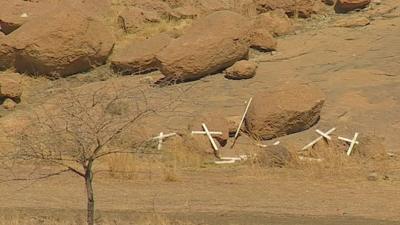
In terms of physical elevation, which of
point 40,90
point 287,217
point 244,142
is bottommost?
point 40,90

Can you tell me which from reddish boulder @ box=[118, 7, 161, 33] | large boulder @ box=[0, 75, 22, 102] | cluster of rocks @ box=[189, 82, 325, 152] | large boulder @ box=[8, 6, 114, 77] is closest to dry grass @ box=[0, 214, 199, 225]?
cluster of rocks @ box=[189, 82, 325, 152]

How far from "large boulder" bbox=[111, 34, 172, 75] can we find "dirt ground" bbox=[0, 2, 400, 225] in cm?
31

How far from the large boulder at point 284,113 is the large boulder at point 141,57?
468cm

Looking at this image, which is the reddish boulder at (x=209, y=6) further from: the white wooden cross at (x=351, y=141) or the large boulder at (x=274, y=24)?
the white wooden cross at (x=351, y=141)

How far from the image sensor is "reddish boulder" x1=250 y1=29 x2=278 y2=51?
22.2 m

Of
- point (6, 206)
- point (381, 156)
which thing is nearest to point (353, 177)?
point (381, 156)

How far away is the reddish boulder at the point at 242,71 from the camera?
66.0 ft

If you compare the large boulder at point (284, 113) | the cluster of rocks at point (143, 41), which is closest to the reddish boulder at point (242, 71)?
the cluster of rocks at point (143, 41)

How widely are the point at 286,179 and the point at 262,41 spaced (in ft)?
29.7

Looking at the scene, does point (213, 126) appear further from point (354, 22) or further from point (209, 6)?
point (209, 6)

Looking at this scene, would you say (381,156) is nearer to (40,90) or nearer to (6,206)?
(6,206)

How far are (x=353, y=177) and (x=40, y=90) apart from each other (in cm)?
1032

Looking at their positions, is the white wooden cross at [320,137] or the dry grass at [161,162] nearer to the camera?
the dry grass at [161,162]

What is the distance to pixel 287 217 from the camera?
10734mm
